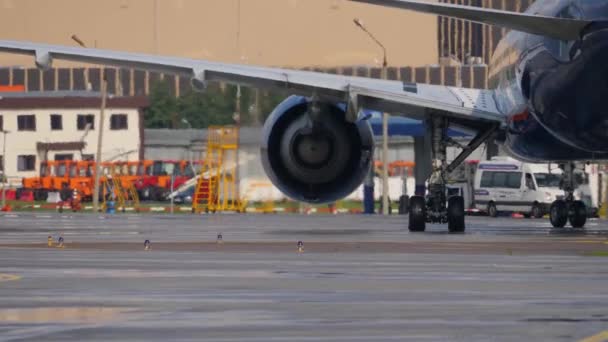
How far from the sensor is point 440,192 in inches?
1292

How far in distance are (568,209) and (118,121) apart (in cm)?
7563

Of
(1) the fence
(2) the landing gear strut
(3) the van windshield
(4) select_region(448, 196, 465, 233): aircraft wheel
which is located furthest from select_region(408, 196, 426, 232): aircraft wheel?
(1) the fence

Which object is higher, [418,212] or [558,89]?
[558,89]

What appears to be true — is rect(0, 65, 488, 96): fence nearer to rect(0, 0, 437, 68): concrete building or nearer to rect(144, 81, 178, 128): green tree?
rect(144, 81, 178, 128): green tree

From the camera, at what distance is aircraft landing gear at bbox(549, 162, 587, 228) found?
1441 inches

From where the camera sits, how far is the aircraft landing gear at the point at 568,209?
1441 inches

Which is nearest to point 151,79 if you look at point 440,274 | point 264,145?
point 264,145

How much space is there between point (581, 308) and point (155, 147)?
326 ft

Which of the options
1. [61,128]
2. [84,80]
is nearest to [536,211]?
[61,128]

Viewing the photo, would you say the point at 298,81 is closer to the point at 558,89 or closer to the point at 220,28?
the point at 558,89

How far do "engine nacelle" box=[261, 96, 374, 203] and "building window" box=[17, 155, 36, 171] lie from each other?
7599 centimetres

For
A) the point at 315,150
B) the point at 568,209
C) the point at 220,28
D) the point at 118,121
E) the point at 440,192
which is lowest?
the point at 568,209

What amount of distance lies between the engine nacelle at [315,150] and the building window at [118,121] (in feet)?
251

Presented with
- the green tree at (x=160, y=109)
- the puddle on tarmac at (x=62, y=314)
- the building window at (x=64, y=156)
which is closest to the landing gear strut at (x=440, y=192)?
the puddle on tarmac at (x=62, y=314)
